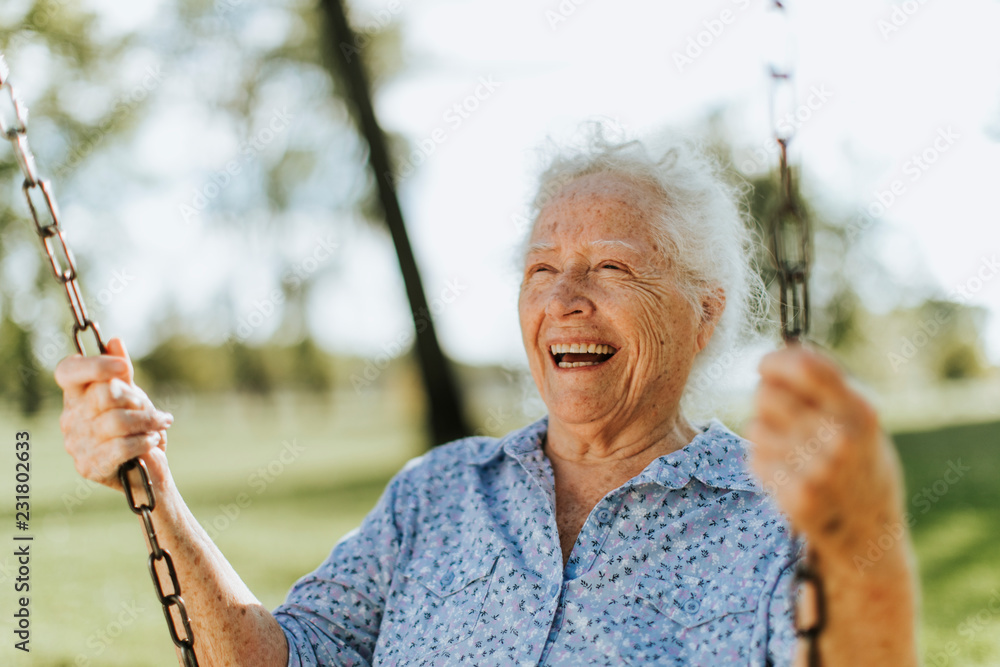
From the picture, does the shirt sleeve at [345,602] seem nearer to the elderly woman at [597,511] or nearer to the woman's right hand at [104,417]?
the elderly woman at [597,511]

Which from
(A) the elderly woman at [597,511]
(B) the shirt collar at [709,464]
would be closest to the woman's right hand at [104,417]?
(A) the elderly woman at [597,511]

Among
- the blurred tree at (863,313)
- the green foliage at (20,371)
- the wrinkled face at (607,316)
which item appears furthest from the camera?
the blurred tree at (863,313)

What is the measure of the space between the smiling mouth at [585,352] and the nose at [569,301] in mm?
88

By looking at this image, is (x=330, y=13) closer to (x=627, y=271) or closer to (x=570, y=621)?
(x=627, y=271)

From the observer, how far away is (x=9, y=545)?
5.69 m

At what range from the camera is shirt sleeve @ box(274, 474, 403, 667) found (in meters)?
2.06

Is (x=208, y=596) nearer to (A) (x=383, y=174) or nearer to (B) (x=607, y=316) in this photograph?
(B) (x=607, y=316)

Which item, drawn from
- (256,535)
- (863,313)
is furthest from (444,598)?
(863,313)

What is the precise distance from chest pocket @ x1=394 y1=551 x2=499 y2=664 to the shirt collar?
357 mm

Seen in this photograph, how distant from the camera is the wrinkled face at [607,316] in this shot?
2227 millimetres

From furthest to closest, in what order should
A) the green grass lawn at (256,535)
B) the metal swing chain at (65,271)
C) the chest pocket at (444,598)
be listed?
1. the green grass lawn at (256,535)
2. the chest pocket at (444,598)
3. the metal swing chain at (65,271)

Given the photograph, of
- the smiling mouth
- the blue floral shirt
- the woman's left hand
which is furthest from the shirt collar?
the woman's left hand

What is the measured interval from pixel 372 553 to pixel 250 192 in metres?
11.8

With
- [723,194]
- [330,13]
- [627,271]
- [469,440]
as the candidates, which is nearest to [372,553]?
[469,440]
